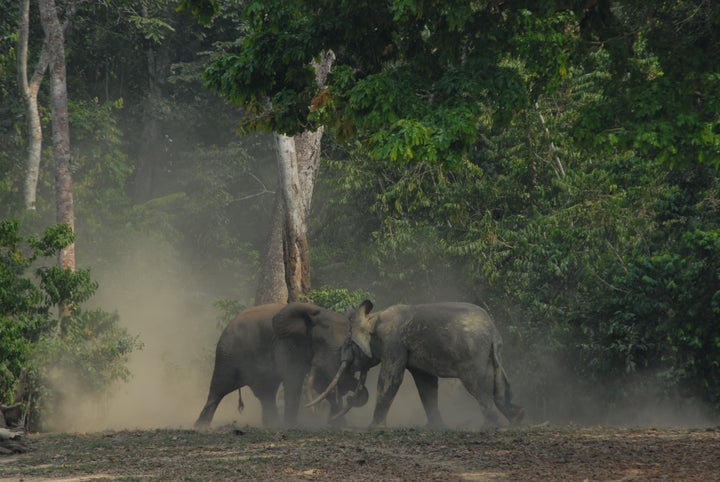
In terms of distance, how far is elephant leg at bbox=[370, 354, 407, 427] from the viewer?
1714cm

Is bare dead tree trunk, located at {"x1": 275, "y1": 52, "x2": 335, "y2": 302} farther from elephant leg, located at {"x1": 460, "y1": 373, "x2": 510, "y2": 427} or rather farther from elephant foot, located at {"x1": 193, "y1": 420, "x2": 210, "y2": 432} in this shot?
elephant leg, located at {"x1": 460, "y1": 373, "x2": 510, "y2": 427}

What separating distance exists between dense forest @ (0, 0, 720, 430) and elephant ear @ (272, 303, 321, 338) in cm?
316

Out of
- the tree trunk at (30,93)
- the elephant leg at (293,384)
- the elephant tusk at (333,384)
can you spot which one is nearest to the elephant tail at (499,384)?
the elephant tusk at (333,384)

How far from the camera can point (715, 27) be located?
42.2 ft

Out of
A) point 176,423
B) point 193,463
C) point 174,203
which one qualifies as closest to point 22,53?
point 174,203

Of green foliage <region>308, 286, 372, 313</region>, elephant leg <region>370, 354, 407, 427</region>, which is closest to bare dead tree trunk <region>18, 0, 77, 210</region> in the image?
green foliage <region>308, 286, 372, 313</region>

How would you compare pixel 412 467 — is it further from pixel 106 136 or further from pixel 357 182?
pixel 106 136

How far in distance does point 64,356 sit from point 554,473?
1240 cm

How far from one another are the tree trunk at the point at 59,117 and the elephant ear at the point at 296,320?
422 inches

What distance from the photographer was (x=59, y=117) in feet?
96.3

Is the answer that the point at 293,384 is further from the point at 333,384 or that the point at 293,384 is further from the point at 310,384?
the point at 333,384

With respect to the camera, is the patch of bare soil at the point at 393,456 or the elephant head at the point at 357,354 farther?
the elephant head at the point at 357,354

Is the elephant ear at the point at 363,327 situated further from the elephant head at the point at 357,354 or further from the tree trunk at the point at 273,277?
the tree trunk at the point at 273,277

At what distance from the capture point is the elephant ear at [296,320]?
19.2 m
